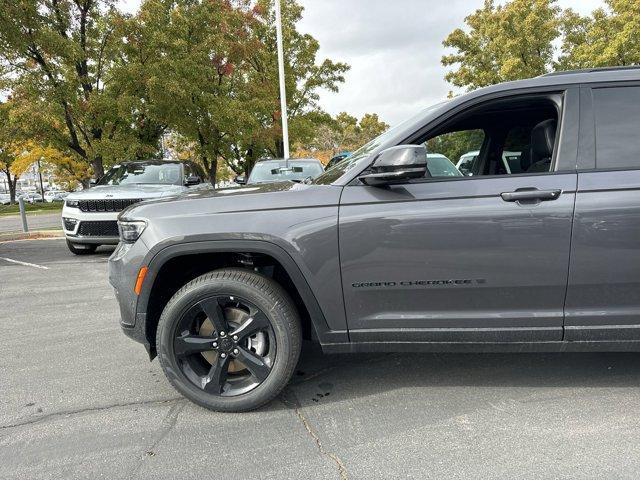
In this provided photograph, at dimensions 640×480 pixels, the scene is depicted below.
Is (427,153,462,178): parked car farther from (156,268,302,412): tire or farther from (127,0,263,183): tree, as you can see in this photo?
(127,0,263,183): tree

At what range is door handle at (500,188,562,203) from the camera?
2.52 metres

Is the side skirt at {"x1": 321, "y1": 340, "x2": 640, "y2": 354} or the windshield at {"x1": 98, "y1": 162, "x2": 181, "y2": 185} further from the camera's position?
the windshield at {"x1": 98, "y1": 162, "x2": 181, "y2": 185}

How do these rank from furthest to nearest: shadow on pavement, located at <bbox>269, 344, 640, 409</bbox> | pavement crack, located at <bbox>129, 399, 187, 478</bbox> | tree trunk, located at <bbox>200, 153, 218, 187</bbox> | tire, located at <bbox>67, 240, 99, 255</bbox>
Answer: tree trunk, located at <bbox>200, 153, 218, 187</bbox>, tire, located at <bbox>67, 240, 99, 255</bbox>, shadow on pavement, located at <bbox>269, 344, 640, 409</bbox>, pavement crack, located at <bbox>129, 399, 187, 478</bbox>

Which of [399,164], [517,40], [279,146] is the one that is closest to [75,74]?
A: [399,164]

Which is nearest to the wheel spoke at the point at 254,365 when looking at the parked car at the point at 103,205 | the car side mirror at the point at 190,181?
the parked car at the point at 103,205

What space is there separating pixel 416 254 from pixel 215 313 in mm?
1186

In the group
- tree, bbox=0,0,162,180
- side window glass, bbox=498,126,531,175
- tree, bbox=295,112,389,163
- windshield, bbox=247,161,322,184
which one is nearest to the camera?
side window glass, bbox=498,126,531,175

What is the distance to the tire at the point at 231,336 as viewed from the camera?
8.98ft

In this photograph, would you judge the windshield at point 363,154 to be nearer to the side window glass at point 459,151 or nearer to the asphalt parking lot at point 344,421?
the side window glass at point 459,151

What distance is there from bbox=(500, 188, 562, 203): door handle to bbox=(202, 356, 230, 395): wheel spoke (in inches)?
71.4

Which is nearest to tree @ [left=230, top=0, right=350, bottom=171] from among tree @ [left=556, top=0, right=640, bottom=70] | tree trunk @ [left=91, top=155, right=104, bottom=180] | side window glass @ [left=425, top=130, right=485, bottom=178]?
tree trunk @ [left=91, top=155, right=104, bottom=180]

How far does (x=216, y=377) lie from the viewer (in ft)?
9.30

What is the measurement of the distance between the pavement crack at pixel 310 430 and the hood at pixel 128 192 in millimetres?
5654

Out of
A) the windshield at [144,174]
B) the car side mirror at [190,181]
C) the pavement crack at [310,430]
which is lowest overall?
the pavement crack at [310,430]
